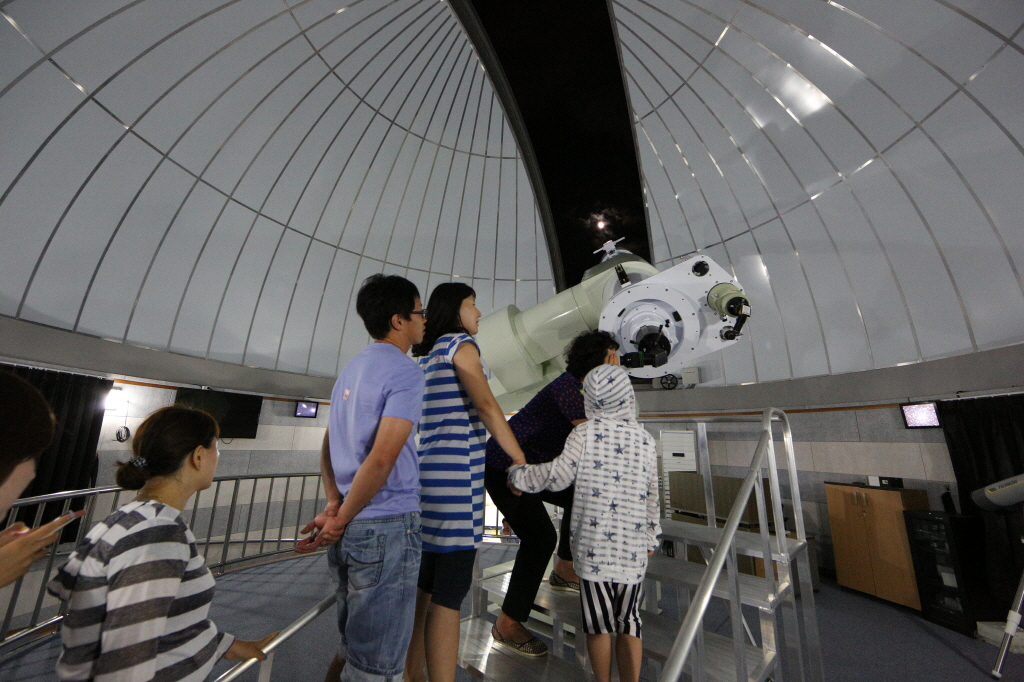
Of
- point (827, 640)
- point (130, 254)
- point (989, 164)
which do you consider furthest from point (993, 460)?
point (130, 254)

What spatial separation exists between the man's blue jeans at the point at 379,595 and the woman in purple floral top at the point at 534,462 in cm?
94

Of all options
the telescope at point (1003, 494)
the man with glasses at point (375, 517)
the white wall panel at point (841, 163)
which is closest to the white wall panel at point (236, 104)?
the white wall panel at point (841, 163)

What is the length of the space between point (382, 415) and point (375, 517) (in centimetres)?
38

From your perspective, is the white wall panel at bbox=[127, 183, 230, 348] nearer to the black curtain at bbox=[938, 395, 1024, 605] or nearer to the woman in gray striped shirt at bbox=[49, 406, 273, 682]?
the woman in gray striped shirt at bbox=[49, 406, 273, 682]

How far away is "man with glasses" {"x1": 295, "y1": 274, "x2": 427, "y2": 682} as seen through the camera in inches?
62.2

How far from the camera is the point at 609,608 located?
214cm

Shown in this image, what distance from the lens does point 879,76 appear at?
22.2 ft

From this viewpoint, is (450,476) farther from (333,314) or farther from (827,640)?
(333,314)

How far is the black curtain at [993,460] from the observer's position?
5711mm

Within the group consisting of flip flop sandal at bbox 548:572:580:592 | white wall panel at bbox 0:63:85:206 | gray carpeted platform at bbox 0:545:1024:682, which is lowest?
gray carpeted platform at bbox 0:545:1024:682

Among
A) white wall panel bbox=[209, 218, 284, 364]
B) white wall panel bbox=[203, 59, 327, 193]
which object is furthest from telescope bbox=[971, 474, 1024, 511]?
white wall panel bbox=[209, 218, 284, 364]

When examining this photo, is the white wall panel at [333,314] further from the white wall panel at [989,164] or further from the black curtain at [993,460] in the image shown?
the black curtain at [993,460]

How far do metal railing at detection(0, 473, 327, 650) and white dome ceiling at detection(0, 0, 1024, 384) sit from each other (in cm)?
281

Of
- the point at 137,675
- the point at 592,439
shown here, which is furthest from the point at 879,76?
the point at 137,675
